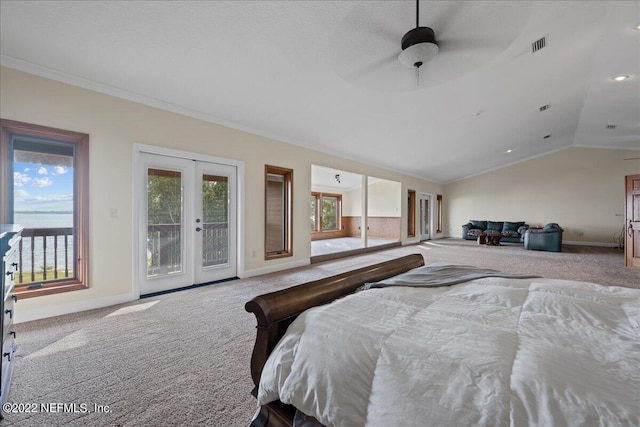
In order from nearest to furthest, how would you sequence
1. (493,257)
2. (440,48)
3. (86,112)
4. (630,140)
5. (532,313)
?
(532,313), (440,48), (86,112), (493,257), (630,140)

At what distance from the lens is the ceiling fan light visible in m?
1.93

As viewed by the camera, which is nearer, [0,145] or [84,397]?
[84,397]

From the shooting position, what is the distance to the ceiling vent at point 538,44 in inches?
130

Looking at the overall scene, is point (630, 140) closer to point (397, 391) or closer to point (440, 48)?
point (440, 48)

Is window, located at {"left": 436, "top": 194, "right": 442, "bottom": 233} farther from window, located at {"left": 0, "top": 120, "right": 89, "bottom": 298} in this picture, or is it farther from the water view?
the water view

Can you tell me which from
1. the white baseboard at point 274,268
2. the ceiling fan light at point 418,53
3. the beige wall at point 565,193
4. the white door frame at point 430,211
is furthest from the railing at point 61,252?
the beige wall at point 565,193

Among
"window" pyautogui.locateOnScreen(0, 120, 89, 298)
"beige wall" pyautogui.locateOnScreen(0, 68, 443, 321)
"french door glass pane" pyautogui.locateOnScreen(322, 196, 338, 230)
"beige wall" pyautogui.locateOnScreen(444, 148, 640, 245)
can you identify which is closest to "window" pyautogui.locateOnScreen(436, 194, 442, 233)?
"beige wall" pyautogui.locateOnScreen(444, 148, 640, 245)

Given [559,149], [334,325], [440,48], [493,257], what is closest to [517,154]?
[559,149]

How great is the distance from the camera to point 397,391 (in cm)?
85

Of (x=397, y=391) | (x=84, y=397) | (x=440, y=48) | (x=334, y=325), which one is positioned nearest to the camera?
(x=397, y=391)

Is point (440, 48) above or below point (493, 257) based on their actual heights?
above

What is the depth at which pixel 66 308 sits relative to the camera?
2865 millimetres

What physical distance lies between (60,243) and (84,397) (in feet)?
7.68

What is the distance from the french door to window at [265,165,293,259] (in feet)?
3.32
